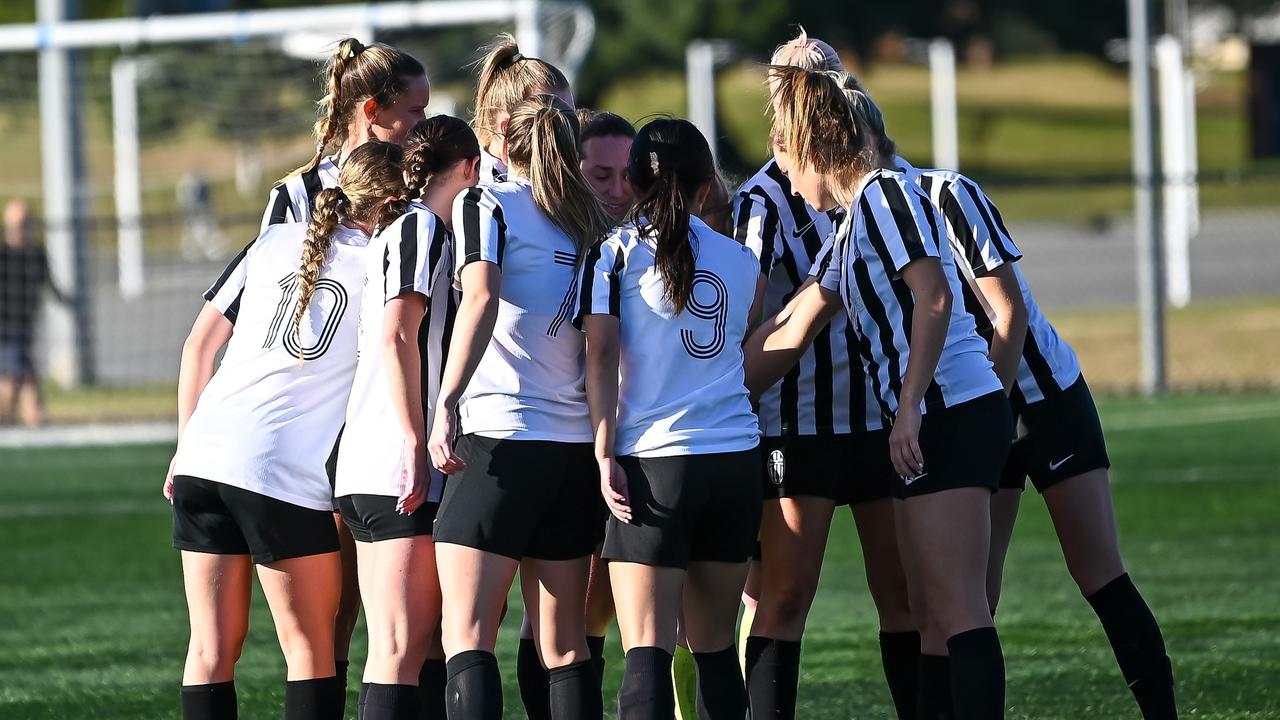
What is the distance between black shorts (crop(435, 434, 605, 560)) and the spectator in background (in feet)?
39.8

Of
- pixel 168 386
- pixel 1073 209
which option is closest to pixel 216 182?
pixel 1073 209

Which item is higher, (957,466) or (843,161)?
(843,161)

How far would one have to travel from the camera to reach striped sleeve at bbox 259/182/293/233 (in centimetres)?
463

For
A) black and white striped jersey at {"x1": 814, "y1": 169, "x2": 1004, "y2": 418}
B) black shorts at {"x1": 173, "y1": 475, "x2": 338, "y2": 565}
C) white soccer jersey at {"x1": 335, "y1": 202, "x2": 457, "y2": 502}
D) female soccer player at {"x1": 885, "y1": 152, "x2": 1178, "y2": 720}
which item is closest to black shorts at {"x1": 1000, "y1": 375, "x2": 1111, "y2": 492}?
female soccer player at {"x1": 885, "y1": 152, "x2": 1178, "y2": 720}

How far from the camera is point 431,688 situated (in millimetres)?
4609

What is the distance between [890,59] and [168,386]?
139 ft

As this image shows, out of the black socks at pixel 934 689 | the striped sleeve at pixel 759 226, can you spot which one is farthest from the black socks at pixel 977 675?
the striped sleeve at pixel 759 226

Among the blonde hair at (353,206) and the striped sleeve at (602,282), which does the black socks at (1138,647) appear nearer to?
the striped sleeve at (602,282)

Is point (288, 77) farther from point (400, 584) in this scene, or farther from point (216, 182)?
point (216, 182)

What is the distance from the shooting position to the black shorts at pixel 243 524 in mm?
4219

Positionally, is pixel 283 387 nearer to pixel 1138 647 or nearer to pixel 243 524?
pixel 243 524

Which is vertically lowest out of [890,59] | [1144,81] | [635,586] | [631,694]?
[631,694]

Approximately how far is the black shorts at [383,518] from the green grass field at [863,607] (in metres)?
1.80

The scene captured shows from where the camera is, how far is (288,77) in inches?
804
